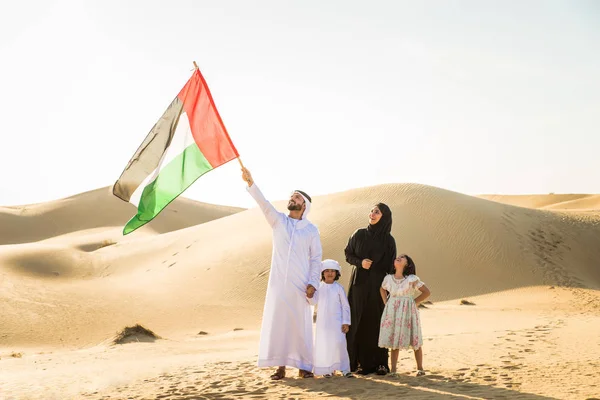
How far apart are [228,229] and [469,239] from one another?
398 inches

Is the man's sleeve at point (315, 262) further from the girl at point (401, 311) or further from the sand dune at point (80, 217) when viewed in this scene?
the sand dune at point (80, 217)

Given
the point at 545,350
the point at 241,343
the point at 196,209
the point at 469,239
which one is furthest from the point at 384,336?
the point at 196,209

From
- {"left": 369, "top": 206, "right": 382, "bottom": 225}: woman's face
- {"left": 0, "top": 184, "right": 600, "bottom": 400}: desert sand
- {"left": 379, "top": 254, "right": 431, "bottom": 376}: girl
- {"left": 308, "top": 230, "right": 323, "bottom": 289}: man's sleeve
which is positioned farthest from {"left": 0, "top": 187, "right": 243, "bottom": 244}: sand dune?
{"left": 379, "top": 254, "right": 431, "bottom": 376}: girl

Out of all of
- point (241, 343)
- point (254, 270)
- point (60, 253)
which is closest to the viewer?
point (241, 343)

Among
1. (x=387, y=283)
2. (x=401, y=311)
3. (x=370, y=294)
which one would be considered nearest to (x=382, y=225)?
(x=387, y=283)

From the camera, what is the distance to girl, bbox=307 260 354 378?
287 inches

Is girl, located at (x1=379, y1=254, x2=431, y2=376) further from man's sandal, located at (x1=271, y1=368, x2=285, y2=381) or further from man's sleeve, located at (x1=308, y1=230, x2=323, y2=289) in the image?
man's sandal, located at (x1=271, y1=368, x2=285, y2=381)

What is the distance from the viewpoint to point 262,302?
1945 centimetres

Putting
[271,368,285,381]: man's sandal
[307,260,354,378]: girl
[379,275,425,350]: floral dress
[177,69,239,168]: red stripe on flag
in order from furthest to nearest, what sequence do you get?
[177,69,239,168]: red stripe on flag, [271,368,285,381]: man's sandal, [307,260,354,378]: girl, [379,275,425,350]: floral dress

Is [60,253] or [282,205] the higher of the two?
[282,205]

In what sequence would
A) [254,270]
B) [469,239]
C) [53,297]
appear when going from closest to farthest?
[53,297] < [254,270] < [469,239]

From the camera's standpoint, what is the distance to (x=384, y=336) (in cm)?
720

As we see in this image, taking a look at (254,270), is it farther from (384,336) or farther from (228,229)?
(384,336)

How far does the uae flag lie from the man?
79 cm
